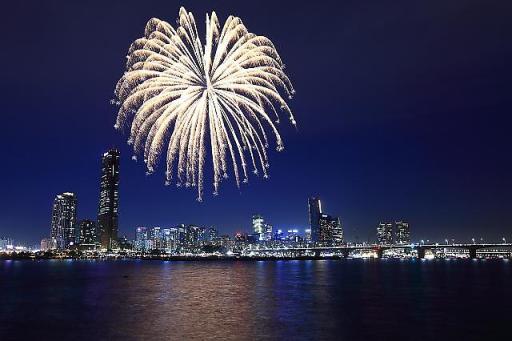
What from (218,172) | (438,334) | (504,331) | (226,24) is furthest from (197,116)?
(504,331)

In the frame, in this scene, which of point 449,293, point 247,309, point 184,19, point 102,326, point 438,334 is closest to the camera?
point 438,334

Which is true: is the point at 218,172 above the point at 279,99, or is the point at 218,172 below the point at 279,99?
below

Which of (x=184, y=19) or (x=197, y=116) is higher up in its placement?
(x=184, y=19)

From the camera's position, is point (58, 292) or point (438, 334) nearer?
point (438, 334)

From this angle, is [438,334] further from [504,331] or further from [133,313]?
[133,313]

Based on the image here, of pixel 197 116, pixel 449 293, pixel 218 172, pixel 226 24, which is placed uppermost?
pixel 226 24

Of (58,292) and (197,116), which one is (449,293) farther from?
(58,292)

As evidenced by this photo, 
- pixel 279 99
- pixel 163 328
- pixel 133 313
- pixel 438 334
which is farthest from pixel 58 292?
pixel 438 334

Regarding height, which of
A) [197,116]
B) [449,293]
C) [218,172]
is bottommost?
[449,293]

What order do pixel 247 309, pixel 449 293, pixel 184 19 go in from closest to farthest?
pixel 184 19 < pixel 247 309 < pixel 449 293
